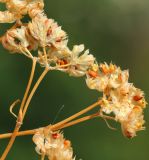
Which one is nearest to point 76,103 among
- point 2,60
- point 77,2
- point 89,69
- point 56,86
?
point 56,86

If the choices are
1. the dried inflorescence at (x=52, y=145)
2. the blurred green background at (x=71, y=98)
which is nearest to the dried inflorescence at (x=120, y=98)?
the dried inflorescence at (x=52, y=145)

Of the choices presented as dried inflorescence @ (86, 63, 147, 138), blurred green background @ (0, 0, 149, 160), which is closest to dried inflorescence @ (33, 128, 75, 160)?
dried inflorescence @ (86, 63, 147, 138)

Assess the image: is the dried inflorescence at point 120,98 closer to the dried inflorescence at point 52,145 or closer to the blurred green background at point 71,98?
the dried inflorescence at point 52,145

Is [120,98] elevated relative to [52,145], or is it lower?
elevated

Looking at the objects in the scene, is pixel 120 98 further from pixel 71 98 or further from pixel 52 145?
pixel 71 98

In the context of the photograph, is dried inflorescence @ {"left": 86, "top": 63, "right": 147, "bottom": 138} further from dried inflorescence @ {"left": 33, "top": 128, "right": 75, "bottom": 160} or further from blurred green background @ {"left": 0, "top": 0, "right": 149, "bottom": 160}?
blurred green background @ {"left": 0, "top": 0, "right": 149, "bottom": 160}

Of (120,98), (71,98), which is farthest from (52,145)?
(71,98)

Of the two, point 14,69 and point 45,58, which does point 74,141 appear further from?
point 45,58

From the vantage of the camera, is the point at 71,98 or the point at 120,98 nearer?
the point at 120,98
